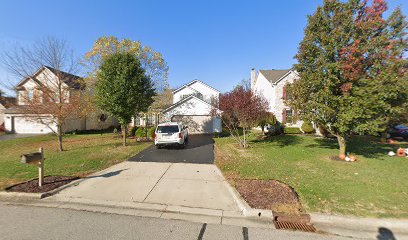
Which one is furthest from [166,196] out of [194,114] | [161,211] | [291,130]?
[291,130]

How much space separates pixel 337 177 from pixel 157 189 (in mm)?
5943

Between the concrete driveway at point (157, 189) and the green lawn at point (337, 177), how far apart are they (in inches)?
51.8

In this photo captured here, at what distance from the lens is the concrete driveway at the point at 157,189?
15.0ft

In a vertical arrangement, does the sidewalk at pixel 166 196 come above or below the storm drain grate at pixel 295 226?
above

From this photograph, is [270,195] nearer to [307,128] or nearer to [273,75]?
[307,128]

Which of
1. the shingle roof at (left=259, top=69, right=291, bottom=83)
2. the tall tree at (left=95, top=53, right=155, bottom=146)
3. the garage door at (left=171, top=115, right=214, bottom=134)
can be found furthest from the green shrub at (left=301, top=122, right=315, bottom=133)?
the tall tree at (left=95, top=53, right=155, bottom=146)

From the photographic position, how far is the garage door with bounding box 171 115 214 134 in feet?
67.3

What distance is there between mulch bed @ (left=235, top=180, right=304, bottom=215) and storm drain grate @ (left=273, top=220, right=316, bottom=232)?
1.00 ft

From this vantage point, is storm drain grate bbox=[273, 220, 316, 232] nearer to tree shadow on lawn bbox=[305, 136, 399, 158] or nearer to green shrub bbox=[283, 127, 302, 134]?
tree shadow on lawn bbox=[305, 136, 399, 158]

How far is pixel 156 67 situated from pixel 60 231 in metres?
17.4

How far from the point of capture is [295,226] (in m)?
3.63

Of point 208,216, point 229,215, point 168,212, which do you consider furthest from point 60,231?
point 229,215

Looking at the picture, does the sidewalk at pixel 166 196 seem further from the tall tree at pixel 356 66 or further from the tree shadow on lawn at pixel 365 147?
the tree shadow on lawn at pixel 365 147

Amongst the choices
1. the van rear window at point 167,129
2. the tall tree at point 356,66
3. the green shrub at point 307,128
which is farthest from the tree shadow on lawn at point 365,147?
the van rear window at point 167,129
